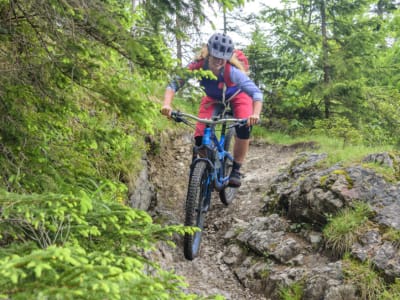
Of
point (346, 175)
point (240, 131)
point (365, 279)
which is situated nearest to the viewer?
point (365, 279)

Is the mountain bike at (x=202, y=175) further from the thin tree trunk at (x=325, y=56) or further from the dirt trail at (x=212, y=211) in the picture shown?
the thin tree trunk at (x=325, y=56)

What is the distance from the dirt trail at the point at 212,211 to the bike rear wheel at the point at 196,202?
0.27m

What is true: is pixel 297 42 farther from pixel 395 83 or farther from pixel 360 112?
pixel 395 83

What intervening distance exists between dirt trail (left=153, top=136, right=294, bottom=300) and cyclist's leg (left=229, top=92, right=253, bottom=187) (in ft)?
2.34

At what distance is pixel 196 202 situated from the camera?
4.95 metres

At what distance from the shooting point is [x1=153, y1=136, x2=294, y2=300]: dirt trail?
4750 mm

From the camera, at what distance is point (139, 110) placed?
2893 millimetres

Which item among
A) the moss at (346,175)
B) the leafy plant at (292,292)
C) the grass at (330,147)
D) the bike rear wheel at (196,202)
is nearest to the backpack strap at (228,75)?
the bike rear wheel at (196,202)

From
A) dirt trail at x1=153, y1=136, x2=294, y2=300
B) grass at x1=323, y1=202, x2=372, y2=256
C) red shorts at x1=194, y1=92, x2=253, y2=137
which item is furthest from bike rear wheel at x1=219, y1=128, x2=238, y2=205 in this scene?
grass at x1=323, y1=202, x2=372, y2=256

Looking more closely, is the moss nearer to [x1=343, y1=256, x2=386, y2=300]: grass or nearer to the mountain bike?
[x1=343, y1=256, x2=386, y2=300]: grass

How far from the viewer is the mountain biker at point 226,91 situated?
5.27m

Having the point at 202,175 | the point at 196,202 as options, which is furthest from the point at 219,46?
the point at 196,202

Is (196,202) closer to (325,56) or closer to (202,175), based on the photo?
(202,175)

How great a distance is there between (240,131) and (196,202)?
1.73m
